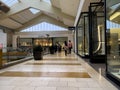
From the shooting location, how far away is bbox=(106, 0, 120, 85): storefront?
5547mm

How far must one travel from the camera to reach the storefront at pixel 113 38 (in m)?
5.55

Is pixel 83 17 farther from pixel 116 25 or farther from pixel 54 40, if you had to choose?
pixel 54 40

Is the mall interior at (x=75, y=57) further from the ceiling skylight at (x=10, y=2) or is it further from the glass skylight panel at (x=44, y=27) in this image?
the glass skylight panel at (x=44, y=27)

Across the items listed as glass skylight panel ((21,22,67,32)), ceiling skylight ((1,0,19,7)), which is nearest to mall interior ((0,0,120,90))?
ceiling skylight ((1,0,19,7))

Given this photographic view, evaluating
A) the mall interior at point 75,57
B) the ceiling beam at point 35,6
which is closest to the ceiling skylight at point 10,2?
the mall interior at point 75,57

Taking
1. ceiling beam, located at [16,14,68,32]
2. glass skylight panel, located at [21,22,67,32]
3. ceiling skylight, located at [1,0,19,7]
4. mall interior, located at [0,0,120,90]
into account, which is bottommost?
mall interior, located at [0,0,120,90]

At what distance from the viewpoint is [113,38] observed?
6055 mm

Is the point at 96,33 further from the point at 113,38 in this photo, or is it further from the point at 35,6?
the point at 35,6

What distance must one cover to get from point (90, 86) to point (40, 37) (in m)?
39.1

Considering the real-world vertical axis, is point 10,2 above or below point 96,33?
above

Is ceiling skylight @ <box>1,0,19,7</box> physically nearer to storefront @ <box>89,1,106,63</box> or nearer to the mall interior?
the mall interior

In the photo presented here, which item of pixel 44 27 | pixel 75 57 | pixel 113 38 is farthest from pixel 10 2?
pixel 113 38

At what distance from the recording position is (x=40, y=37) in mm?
43688

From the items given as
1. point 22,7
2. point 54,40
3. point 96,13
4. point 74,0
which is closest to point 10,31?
point 54,40
